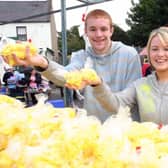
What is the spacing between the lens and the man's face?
215 cm

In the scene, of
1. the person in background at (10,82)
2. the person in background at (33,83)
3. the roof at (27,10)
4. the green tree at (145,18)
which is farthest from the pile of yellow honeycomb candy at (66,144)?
the green tree at (145,18)

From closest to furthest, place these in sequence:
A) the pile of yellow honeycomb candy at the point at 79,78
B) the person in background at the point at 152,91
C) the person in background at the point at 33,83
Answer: the pile of yellow honeycomb candy at the point at 79,78 → the person in background at the point at 152,91 → the person in background at the point at 33,83

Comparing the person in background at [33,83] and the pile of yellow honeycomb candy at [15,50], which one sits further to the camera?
the person in background at [33,83]

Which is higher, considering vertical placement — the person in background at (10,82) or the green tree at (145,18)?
the green tree at (145,18)

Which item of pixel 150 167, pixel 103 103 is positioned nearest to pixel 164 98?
pixel 103 103

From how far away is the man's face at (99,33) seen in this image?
84.8 inches

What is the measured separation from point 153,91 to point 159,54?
169 mm

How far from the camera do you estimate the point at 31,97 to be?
9.22 metres

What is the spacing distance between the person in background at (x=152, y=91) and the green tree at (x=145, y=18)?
21810 mm

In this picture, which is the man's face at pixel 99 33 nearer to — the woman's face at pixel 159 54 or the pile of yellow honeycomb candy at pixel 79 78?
the woman's face at pixel 159 54

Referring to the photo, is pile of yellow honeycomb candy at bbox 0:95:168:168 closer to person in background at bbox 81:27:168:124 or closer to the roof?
person in background at bbox 81:27:168:124

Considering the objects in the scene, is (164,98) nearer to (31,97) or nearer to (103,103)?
(103,103)

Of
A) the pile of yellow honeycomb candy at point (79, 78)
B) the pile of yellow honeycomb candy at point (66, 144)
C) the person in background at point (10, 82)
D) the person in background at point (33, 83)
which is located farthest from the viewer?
the person in background at point (10, 82)

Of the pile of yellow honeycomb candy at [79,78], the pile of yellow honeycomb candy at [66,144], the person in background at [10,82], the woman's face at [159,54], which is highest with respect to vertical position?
the woman's face at [159,54]
